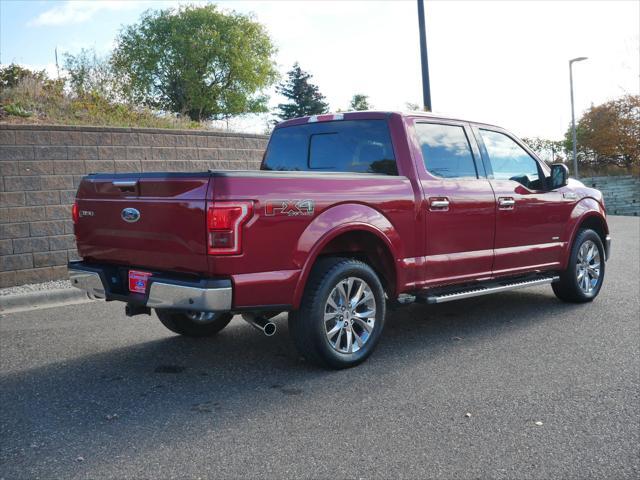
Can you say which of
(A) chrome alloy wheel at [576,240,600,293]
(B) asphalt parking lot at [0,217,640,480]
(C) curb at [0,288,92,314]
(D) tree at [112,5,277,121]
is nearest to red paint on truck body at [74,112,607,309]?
(B) asphalt parking lot at [0,217,640,480]

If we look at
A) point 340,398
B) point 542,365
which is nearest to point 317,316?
point 340,398

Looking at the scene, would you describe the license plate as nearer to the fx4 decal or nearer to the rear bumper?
the rear bumper

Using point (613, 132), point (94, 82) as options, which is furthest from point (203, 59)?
point (94, 82)

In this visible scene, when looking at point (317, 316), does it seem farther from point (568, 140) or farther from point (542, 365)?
point (568, 140)

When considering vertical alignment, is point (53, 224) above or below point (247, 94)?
below

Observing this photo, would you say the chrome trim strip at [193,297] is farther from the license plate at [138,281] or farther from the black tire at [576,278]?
the black tire at [576,278]

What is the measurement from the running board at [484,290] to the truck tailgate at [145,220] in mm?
2155

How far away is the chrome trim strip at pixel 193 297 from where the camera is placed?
4.12 metres

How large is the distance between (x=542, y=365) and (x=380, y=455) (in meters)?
2.07

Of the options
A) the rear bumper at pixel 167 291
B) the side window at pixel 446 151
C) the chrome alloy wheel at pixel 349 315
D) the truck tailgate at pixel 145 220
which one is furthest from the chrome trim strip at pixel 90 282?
the side window at pixel 446 151

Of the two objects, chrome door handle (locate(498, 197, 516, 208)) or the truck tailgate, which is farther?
chrome door handle (locate(498, 197, 516, 208))

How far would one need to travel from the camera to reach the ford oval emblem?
459 cm

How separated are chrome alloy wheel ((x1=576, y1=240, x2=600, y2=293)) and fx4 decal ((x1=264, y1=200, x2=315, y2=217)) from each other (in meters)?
3.90

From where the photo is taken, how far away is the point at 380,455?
3.37 metres
